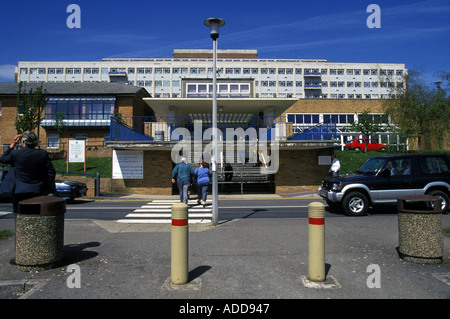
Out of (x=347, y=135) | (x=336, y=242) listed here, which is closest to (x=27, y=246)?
(x=336, y=242)

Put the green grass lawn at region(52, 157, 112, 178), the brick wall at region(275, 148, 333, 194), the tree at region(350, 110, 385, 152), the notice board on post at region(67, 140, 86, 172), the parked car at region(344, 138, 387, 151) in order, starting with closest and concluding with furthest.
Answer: the brick wall at region(275, 148, 333, 194), the notice board on post at region(67, 140, 86, 172), the green grass lawn at region(52, 157, 112, 178), the parked car at region(344, 138, 387, 151), the tree at region(350, 110, 385, 152)

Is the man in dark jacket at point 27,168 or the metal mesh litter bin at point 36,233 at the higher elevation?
the man in dark jacket at point 27,168

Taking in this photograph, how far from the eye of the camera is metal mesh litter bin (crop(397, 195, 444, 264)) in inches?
194

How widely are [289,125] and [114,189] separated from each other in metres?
12.3

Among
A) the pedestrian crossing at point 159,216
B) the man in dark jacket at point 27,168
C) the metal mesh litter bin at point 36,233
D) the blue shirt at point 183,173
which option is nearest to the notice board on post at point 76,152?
the pedestrian crossing at point 159,216

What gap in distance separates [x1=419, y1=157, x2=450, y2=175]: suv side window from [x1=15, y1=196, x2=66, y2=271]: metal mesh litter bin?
33.3 ft

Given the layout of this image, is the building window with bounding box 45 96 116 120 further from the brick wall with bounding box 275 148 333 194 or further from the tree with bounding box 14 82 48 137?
the brick wall with bounding box 275 148 333 194

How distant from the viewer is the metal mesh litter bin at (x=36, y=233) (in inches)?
180

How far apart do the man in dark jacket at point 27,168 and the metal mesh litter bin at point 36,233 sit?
16.3 inches

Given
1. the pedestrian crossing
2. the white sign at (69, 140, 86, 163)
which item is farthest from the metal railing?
the pedestrian crossing

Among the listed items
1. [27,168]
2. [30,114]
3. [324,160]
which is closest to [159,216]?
[27,168]

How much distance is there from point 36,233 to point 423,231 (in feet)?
18.5

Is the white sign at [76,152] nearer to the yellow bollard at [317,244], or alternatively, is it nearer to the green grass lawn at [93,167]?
the green grass lawn at [93,167]
